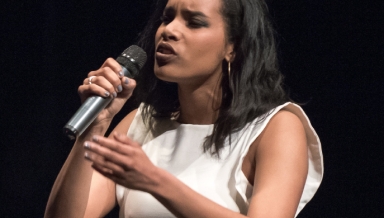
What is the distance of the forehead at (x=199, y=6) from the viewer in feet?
5.95

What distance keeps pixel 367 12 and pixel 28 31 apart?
1.33 metres

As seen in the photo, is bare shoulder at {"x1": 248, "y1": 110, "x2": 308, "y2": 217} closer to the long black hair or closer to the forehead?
the long black hair

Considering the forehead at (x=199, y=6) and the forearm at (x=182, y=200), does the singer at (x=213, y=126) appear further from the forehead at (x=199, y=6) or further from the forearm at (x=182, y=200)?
the forearm at (x=182, y=200)

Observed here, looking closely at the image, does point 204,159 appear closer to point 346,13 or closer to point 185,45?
point 185,45

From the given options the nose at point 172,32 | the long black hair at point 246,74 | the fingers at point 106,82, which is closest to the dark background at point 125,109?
the long black hair at point 246,74

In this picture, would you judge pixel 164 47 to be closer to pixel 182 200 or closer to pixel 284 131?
pixel 284 131

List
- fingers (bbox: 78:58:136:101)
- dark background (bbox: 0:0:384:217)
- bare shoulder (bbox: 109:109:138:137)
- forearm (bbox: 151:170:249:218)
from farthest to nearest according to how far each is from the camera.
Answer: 1. dark background (bbox: 0:0:384:217)
2. bare shoulder (bbox: 109:109:138:137)
3. fingers (bbox: 78:58:136:101)
4. forearm (bbox: 151:170:249:218)

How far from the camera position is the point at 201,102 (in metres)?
1.91

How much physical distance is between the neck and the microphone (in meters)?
0.34

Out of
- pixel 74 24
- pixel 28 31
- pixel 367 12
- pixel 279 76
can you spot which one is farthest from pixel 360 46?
pixel 28 31

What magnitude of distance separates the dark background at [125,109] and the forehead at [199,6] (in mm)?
552

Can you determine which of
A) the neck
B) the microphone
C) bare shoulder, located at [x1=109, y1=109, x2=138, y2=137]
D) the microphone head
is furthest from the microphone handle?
bare shoulder, located at [x1=109, y1=109, x2=138, y2=137]

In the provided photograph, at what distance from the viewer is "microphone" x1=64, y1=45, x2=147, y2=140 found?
1.33 m

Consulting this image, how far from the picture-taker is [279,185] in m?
1.58
